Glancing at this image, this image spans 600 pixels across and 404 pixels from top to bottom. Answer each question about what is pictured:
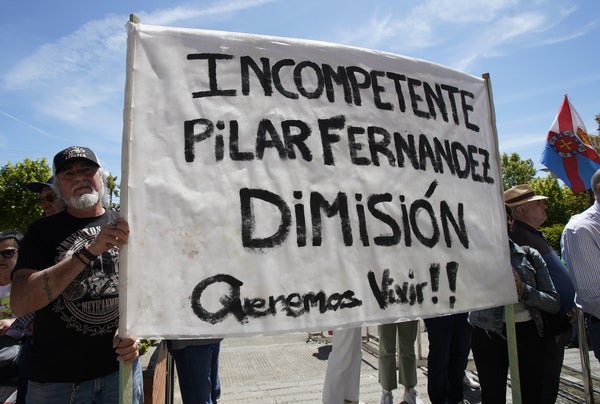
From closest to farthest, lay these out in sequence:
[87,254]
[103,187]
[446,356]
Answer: [87,254]
[103,187]
[446,356]

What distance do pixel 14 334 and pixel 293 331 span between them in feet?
9.30

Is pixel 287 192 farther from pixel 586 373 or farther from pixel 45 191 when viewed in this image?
pixel 586 373

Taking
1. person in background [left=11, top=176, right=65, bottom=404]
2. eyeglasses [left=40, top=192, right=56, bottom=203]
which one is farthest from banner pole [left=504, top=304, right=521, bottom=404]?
eyeglasses [left=40, top=192, right=56, bottom=203]

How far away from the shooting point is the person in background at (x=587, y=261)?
2.90 m

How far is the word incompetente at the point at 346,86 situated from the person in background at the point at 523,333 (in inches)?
46.0

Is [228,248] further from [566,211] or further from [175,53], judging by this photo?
[566,211]

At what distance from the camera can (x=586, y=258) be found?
2.92 m

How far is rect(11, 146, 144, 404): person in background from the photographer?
203cm

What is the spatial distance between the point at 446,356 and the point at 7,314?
372cm

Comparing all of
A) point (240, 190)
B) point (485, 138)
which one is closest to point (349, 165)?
A: point (240, 190)

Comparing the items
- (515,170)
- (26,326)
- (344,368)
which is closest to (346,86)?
(344,368)

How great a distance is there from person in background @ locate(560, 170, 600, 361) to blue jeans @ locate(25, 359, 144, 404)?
297 cm

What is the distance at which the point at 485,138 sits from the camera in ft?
8.17

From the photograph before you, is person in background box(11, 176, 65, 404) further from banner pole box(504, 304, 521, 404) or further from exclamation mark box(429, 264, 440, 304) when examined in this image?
banner pole box(504, 304, 521, 404)
